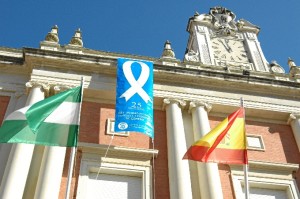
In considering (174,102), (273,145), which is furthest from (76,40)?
(273,145)

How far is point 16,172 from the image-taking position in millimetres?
12031

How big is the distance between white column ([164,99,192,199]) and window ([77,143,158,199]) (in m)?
0.64

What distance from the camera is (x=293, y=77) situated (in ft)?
61.1

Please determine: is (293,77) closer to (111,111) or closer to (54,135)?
(111,111)

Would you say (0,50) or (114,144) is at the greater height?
(0,50)

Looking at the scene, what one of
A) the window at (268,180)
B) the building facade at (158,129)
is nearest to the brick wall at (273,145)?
the building facade at (158,129)

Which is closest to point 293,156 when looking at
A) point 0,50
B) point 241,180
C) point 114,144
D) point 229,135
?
point 241,180

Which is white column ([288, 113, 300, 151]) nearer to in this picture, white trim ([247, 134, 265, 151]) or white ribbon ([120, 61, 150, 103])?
white trim ([247, 134, 265, 151])

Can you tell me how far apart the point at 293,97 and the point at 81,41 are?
28.3 ft

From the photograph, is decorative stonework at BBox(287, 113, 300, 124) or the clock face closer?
decorative stonework at BBox(287, 113, 300, 124)

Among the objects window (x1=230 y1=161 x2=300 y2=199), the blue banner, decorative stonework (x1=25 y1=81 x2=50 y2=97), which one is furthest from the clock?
decorative stonework (x1=25 y1=81 x2=50 y2=97)

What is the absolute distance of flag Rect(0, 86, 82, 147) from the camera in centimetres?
1101

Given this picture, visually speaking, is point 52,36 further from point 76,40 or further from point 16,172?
point 16,172

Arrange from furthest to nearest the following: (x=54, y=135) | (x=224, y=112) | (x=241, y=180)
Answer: (x=224, y=112) < (x=241, y=180) < (x=54, y=135)
